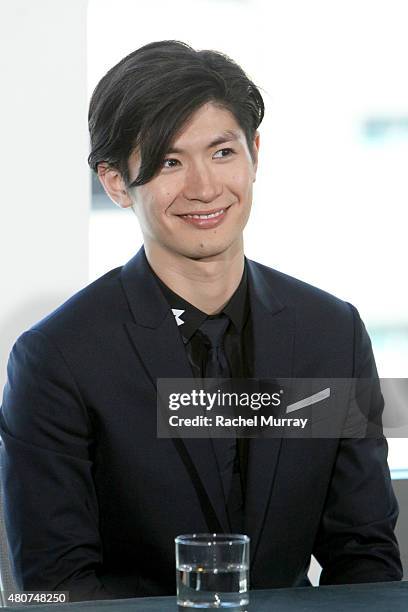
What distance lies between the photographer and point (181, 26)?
9.76ft

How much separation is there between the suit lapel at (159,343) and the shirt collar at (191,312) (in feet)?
0.08

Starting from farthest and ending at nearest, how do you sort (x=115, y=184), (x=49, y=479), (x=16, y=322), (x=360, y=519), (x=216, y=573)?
(x=16, y=322)
(x=115, y=184)
(x=360, y=519)
(x=49, y=479)
(x=216, y=573)

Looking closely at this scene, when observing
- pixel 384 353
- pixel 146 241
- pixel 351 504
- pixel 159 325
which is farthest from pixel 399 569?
pixel 384 353

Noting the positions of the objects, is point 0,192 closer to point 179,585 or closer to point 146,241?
point 146,241

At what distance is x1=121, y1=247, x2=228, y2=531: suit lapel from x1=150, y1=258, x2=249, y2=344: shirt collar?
0.02 meters

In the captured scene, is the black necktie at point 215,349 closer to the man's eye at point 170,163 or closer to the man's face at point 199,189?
the man's face at point 199,189

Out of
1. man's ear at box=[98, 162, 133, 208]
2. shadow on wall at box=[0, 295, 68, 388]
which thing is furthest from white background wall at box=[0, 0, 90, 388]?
man's ear at box=[98, 162, 133, 208]

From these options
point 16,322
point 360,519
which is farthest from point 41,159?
point 360,519

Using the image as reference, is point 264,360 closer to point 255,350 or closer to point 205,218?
point 255,350

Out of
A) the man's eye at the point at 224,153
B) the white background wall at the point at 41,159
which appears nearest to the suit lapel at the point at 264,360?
the man's eye at the point at 224,153

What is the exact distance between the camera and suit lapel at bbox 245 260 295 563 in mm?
1871

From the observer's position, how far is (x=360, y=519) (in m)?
1.92

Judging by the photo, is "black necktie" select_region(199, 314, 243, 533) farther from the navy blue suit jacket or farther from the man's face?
the man's face

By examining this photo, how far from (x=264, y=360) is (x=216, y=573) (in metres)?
0.79
